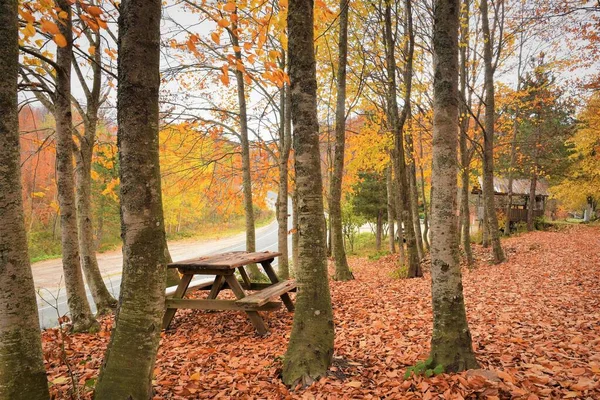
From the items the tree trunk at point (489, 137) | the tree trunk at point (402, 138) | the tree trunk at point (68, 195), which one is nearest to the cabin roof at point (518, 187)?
the tree trunk at point (489, 137)

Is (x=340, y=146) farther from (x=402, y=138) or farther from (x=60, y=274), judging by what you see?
(x=60, y=274)

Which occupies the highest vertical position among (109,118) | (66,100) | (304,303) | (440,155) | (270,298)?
(109,118)

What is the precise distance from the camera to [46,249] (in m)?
23.3

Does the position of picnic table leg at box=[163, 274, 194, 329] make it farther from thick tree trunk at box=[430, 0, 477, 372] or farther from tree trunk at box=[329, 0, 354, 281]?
tree trunk at box=[329, 0, 354, 281]

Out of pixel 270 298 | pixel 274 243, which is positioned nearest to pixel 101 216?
pixel 274 243

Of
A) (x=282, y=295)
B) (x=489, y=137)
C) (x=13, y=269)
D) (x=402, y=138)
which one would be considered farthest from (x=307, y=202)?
(x=489, y=137)

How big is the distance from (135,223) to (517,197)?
114 ft

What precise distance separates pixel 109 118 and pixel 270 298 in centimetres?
718

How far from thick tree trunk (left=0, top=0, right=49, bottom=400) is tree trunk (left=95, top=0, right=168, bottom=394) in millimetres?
501

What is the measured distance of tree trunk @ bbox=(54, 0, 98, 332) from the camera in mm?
5367

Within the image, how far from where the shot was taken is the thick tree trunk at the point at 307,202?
3.57 m

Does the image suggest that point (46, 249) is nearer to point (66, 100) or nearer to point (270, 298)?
point (66, 100)

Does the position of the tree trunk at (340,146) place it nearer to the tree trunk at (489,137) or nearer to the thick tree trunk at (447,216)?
the tree trunk at (489,137)

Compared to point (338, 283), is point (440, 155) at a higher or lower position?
higher
